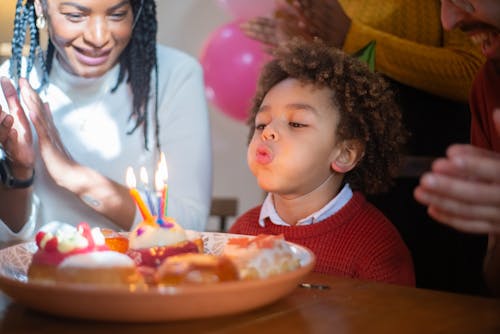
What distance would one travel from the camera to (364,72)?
1.64 m

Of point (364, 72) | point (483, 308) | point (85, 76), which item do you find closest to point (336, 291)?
point (483, 308)

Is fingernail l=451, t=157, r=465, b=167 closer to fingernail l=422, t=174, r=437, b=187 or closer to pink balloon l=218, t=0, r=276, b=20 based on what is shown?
fingernail l=422, t=174, r=437, b=187

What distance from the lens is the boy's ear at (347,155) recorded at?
159cm

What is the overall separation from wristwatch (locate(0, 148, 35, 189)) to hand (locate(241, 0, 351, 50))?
0.84 meters

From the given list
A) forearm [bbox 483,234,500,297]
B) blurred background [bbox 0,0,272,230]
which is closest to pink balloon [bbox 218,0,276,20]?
blurred background [bbox 0,0,272,230]

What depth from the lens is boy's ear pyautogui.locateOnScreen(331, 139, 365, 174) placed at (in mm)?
1593

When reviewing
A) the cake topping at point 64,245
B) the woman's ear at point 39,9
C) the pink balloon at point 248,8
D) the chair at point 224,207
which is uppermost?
the pink balloon at point 248,8

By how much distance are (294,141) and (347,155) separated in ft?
0.54

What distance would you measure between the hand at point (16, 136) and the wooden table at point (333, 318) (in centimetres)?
77

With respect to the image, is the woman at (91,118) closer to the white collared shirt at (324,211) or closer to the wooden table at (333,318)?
the white collared shirt at (324,211)

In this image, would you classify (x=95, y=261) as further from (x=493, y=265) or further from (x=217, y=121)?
(x=217, y=121)

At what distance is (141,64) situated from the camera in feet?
6.02

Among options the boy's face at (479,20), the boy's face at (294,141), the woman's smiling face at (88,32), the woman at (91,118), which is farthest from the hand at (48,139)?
the boy's face at (479,20)

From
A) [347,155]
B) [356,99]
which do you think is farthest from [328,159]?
[356,99]
